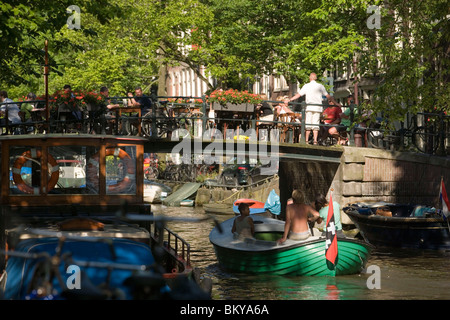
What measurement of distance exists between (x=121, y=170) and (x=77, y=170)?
58 cm

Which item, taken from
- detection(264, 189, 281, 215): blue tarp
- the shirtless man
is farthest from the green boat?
detection(264, 189, 281, 215): blue tarp

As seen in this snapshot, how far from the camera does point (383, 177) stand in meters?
22.7

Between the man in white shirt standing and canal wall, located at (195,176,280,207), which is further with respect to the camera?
canal wall, located at (195,176,280,207)

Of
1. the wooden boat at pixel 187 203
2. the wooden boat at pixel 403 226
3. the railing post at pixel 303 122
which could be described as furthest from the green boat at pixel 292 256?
the wooden boat at pixel 187 203

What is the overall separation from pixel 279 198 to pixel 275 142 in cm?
679

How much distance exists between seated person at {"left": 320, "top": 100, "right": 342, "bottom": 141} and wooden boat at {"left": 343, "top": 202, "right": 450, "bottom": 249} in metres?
2.28

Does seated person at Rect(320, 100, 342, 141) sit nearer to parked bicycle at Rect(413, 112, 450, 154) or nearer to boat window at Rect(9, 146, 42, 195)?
parked bicycle at Rect(413, 112, 450, 154)

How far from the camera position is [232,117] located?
23234 mm

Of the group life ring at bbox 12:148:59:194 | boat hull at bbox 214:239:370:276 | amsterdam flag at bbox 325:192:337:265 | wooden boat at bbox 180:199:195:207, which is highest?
life ring at bbox 12:148:59:194

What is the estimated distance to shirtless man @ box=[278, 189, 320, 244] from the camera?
47.4 feet

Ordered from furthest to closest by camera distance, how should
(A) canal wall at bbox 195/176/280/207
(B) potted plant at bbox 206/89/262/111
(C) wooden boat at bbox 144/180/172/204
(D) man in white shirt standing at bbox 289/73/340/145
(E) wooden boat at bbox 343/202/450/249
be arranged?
(C) wooden boat at bbox 144/180/172/204, (A) canal wall at bbox 195/176/280/207, (B) potted plant at bbox 206/89/262/111, (D) man in white shirt standing at bbox 289/73/340/145, (E) wooden boat at bbox 343/202/450/249

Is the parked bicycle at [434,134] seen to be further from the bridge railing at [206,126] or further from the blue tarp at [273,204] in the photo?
the blue tarp at [273,204]

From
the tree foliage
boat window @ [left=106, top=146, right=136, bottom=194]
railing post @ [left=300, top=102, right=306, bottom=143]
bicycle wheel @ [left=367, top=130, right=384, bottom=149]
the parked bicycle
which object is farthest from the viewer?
bicycle wheel @ [left=367, top=130, right=384, bottom=149]
